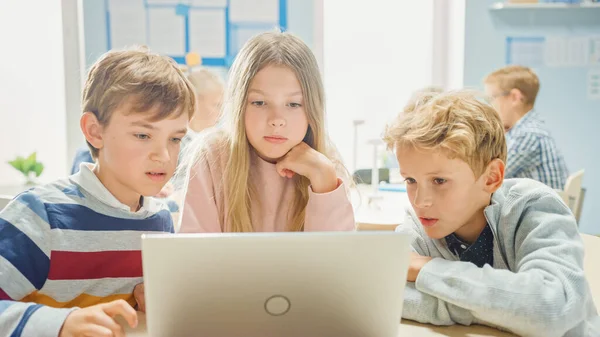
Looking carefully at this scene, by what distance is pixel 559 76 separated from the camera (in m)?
4.59

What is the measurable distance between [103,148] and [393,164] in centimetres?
319

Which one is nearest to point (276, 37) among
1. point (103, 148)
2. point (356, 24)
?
point (103, 148)

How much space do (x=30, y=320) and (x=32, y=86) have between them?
11.4 feet

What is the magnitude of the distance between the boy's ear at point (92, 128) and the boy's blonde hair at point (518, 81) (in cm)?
315

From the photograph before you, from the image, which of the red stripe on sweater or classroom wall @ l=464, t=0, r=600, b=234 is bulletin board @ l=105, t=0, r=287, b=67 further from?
the red stripe on sweater

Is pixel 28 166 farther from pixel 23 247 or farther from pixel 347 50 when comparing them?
pixel 23 247

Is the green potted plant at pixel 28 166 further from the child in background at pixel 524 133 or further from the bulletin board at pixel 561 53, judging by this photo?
the bulletin board at pixel 561 53

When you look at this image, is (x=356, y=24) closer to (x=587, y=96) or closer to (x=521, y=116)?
(x=521, y=116)

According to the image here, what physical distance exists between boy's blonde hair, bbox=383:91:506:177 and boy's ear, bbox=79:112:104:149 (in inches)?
24.8

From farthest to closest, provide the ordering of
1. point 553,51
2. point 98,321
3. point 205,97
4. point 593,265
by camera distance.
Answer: point 553,51 → point 205,97 → point 593,265 → point 98,321

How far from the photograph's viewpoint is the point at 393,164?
4223 millimetres

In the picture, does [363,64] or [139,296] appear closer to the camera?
[139,296]

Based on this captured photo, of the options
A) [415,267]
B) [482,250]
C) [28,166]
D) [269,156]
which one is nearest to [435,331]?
[415,267]

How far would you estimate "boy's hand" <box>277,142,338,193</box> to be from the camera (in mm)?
1344
